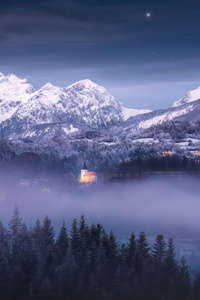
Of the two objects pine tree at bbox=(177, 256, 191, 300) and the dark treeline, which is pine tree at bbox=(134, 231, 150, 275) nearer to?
the dark treeline

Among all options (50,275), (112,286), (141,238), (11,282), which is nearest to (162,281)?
(112,286)

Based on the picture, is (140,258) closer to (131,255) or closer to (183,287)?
(131,255)

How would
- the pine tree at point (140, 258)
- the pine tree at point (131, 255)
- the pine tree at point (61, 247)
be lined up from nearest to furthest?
the pine tree at point (140, 258) < the pine tree at point (131, 255) < the pine tree at point (61, 247)

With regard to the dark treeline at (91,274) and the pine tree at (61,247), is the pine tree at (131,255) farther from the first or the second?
the pine tree at (61,247)

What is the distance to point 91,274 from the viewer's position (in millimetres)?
81875

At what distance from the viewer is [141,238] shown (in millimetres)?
99312

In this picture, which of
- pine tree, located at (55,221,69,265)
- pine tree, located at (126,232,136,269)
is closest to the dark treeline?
pine tree, located at (126,232,136,269)

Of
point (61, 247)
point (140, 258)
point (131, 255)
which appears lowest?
point (140, 258)

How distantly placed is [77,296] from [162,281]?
64.2 ft

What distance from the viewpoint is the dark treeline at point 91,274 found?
250 ft

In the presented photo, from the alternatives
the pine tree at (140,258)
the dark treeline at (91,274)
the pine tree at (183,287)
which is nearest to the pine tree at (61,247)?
the dark treeline at (91,274)

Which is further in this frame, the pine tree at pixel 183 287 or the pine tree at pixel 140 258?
the pine tree at pixel 140 258

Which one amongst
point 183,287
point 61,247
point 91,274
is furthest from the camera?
point 61,247

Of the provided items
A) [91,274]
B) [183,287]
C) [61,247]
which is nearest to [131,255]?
[91,274]
